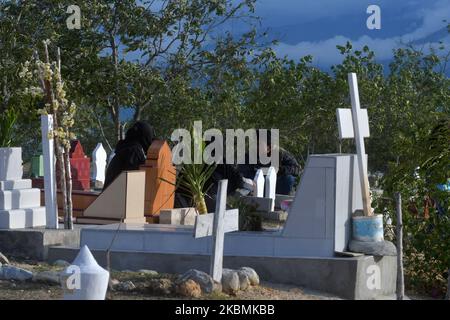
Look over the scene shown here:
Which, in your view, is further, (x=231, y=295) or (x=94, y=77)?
(x=94, y=77)

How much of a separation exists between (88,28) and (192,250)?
9.29 m

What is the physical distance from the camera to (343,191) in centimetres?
1095

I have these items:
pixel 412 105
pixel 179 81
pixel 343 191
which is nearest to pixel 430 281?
pixel 343 191

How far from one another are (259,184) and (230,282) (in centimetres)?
969

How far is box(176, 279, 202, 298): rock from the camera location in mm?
8863

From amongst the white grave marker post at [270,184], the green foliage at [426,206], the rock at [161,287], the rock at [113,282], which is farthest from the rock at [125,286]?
the white grave marker post at [270,184]

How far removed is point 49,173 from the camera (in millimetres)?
12562

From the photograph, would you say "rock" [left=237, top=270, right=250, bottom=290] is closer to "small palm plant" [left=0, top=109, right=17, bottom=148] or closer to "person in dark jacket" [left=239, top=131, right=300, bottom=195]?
"small palm plant" [left=0, top=109, right=17, bottom=148]

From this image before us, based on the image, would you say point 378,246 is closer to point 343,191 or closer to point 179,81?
point 343,191

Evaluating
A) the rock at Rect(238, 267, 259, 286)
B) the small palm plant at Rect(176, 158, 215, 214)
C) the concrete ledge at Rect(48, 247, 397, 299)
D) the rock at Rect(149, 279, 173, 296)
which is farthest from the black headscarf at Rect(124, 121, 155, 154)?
the rock at Rect(149, 279, 173, 296)

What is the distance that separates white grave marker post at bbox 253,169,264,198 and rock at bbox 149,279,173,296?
9.66m

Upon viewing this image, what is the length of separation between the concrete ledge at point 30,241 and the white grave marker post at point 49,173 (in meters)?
0.30

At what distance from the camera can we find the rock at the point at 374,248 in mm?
10914

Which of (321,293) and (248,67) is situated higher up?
(248,67)
